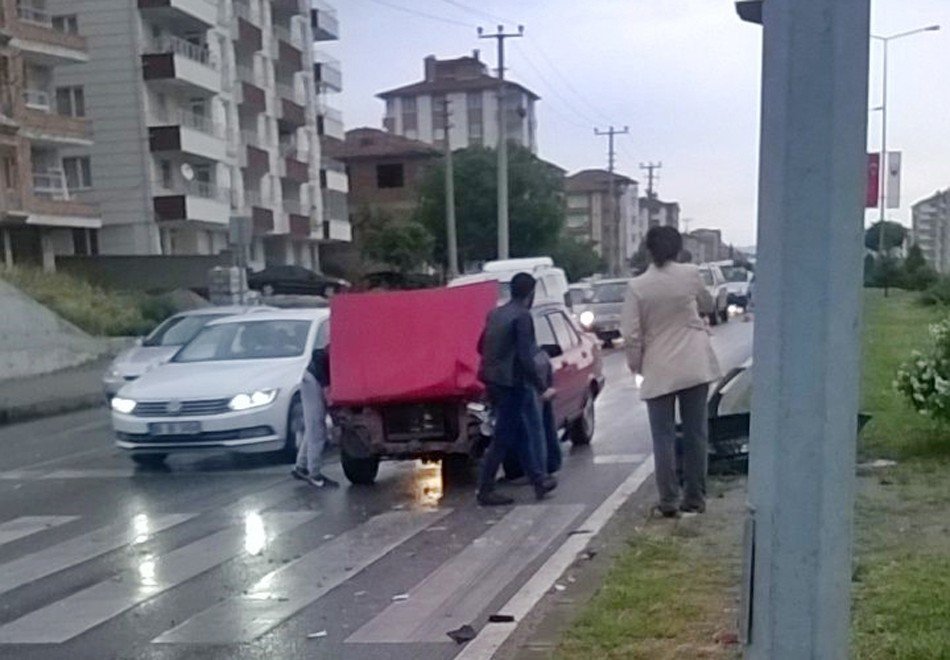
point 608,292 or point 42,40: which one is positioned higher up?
point 42,40

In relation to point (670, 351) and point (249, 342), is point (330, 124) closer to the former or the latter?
point (249, 342)

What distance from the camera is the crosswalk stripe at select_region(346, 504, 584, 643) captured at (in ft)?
21.2

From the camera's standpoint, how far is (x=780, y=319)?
10.0 ft

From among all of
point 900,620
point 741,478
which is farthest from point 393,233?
point 900,620

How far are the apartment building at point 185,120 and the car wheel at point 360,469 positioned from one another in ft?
125

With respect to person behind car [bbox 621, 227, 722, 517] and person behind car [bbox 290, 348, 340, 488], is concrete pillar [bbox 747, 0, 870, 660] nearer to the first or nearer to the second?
person behind car [bbox 621, 227, 722, 517]

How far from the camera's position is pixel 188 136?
50375 millimetres

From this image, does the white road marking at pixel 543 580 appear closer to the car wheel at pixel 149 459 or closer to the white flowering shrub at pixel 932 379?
the white flowering shrub at pixel 932 379

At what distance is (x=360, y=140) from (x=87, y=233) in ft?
147

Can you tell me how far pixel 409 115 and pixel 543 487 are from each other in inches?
4359

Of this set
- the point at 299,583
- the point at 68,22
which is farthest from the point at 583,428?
the point at 68,22

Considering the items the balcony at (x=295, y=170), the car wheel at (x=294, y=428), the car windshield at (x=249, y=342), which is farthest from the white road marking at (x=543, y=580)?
the balcony at (x=295, y=170)

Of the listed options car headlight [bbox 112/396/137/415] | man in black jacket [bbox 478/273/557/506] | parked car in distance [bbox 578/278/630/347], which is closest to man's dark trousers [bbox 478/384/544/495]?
man in black jacket [bbox 478/273/557/506]

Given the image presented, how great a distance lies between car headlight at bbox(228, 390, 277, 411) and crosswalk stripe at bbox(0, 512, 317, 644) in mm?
2494
